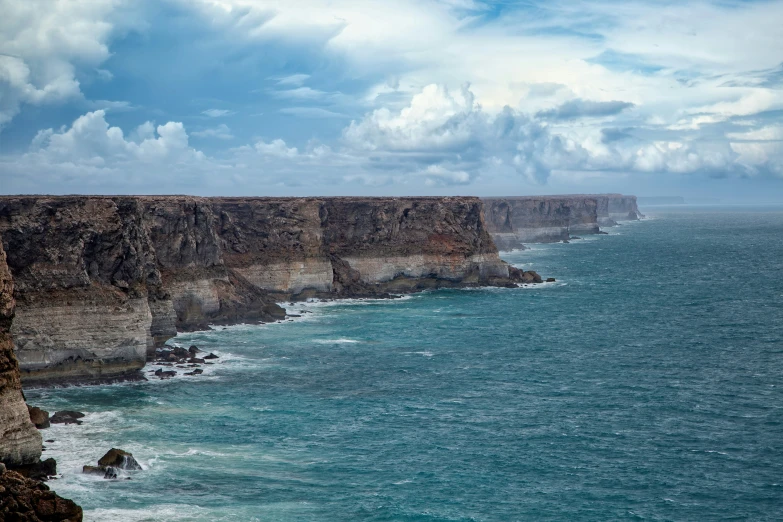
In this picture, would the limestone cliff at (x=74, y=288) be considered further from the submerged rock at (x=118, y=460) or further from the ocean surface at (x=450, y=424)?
the submerged rock at (x=118, y=460)

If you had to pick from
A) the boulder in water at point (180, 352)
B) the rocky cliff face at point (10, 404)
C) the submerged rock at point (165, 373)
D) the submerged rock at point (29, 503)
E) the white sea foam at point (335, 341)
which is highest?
the rocky cliff face at point (10, 404)

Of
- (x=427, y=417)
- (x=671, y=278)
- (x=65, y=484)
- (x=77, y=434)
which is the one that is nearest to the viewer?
(x=65, y=484)

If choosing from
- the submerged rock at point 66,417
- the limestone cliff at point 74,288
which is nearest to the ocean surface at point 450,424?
the submerged rock at point 66,417

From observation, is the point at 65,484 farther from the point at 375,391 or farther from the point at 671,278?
the point at 671,278

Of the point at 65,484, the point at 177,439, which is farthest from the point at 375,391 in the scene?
the point at 65,484

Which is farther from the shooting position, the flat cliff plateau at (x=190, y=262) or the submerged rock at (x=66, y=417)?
the flat cliff plateau at (x=190, y=262)

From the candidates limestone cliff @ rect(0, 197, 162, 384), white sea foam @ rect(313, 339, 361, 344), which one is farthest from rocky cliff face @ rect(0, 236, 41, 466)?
white sea foam @ rect(313, 339, 361, 344)

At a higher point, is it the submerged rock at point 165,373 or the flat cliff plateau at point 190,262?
the flat cliff plateau at point 190,262
